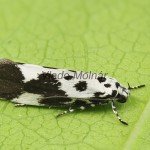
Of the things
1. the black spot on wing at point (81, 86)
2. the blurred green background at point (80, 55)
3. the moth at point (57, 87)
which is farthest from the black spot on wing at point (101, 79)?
the blurred green background at point (80, 55)

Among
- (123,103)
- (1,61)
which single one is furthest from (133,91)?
(1,61)

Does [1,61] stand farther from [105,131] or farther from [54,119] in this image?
[105,131]

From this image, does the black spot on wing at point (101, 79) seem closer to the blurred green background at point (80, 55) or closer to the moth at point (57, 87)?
the moth at point (57, 87)

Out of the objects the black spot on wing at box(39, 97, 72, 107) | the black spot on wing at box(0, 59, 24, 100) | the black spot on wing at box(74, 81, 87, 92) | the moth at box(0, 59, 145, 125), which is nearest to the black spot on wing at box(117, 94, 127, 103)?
the moth at box(0, 59, 145, 125)

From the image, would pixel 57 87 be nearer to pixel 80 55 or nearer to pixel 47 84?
pixel 47 84

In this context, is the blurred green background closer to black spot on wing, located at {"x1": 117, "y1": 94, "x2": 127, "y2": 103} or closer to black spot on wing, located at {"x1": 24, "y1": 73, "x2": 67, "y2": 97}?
black spot on wing, located at {"x1": 117, "y1": 94, "x2": 127, "y2": 103}

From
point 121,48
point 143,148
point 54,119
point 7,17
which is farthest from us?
point 7,17

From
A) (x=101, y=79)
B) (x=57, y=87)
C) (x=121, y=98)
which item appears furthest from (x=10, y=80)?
(x=121, y=98)
